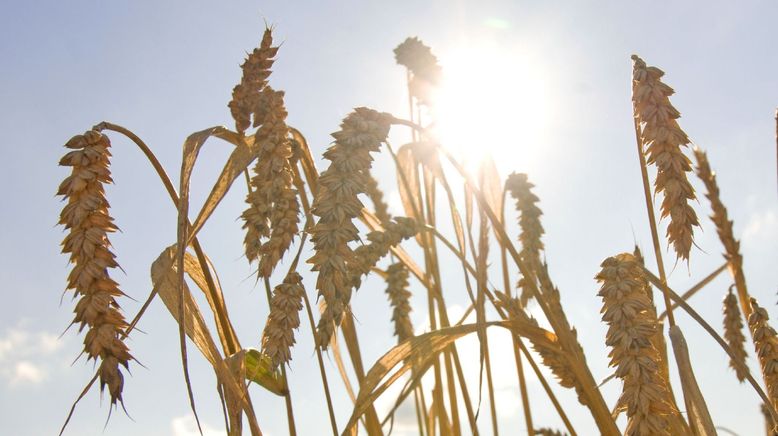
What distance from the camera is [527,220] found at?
298cm

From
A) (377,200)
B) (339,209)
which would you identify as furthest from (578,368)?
(377,200)

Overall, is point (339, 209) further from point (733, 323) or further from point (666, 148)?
point (733, 323)

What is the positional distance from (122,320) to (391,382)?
0.66 m

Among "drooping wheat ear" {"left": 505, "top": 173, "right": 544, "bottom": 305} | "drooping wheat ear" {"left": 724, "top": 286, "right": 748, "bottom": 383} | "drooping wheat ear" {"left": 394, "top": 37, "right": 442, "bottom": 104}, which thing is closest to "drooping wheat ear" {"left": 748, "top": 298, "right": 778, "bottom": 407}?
"drooping wheat ear" {"left": 505, "top": 173, "right": 544, "bottom": 305}

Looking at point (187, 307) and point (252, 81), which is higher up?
point (252, 81)

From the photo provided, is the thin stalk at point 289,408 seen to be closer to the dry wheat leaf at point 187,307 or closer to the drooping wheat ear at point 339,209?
the dry wheat leaf at point 187,307

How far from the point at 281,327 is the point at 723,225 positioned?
1.70 m

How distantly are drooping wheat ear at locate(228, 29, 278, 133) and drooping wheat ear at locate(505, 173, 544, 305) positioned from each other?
1.14 meters

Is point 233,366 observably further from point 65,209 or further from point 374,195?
point 374,195

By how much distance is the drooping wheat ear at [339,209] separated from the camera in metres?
1.35

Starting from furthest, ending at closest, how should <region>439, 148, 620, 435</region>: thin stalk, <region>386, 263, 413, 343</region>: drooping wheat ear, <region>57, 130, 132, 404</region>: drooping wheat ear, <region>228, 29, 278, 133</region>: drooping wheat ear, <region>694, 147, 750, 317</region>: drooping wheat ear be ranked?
1. <region>386, 263, 413, 343</region>: drooping wheat ear
2. <region>694, 147, 750, 317</region>: drooping wheat ear
3. <region>228, 29, 278, 133</region>: drooping wheat ear
4. <region>439, 148, 620, 435</region>: thin stalk
5. <region>57, 130, 132, 404</region>: drooping wheat ear

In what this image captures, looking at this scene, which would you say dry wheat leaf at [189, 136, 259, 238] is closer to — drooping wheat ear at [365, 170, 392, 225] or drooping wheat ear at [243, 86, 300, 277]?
drooping wheat ear at [243, 86, 300, 277]

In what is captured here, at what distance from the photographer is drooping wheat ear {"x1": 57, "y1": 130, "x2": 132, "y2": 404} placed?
1.19 meters

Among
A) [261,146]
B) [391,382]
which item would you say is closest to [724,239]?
[391,382]
